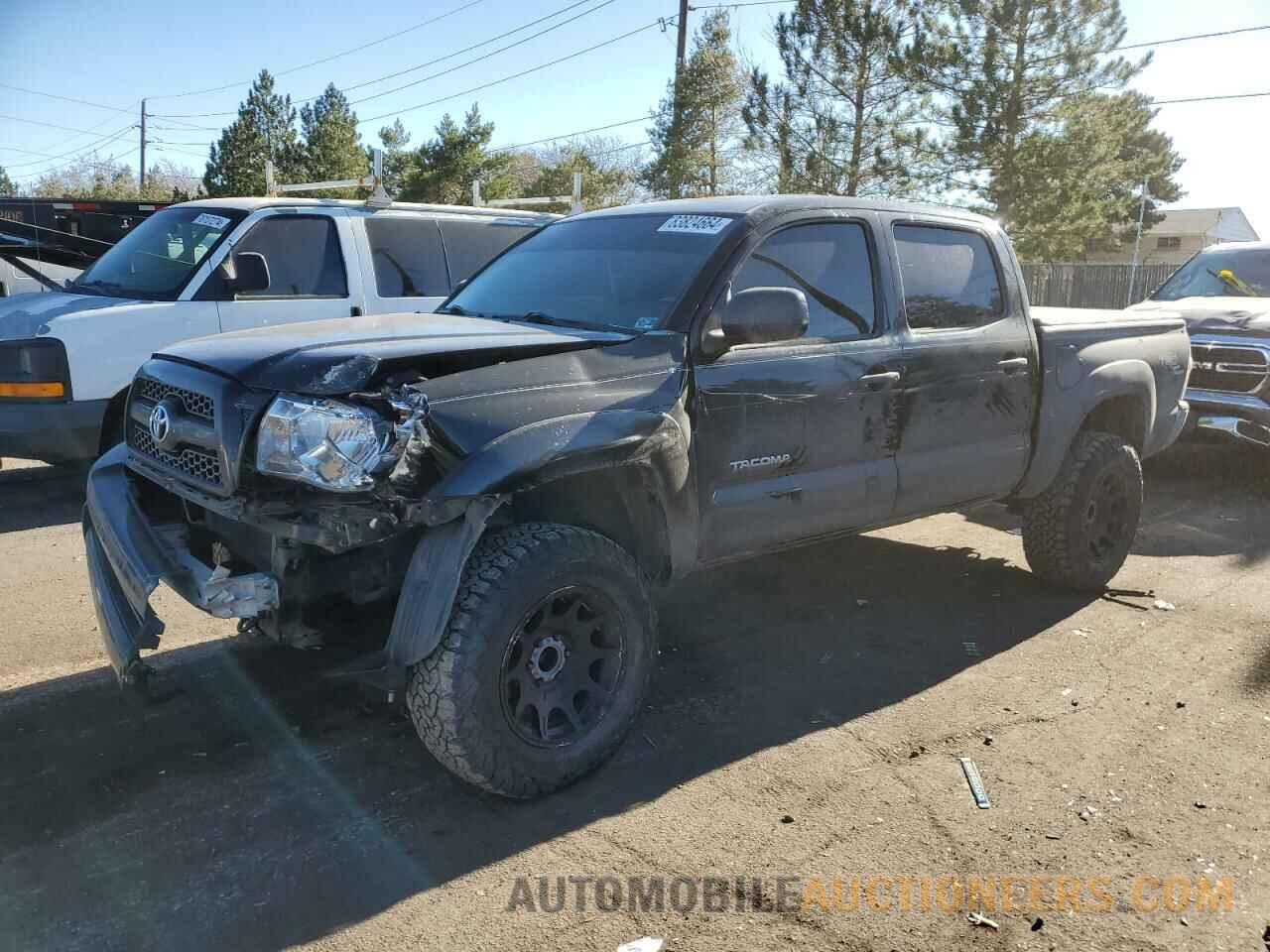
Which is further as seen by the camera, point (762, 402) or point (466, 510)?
point (762, 402)

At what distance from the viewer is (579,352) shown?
350cm

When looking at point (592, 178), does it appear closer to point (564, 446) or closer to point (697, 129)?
point (697, 129)

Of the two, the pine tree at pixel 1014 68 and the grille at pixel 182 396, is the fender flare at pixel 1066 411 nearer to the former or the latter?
the grille at pixel 182 396

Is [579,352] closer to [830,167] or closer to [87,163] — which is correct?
[830,167]

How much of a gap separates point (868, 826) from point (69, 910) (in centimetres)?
231

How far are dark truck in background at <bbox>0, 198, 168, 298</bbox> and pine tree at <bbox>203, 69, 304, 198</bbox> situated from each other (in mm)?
25255

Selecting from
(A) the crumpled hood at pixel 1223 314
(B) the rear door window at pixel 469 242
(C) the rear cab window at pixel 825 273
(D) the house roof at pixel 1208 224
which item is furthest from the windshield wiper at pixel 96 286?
(D) the house roof at pixel 1208 224

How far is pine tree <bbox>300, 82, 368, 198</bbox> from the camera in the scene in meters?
36.9

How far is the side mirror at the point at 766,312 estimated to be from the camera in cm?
368

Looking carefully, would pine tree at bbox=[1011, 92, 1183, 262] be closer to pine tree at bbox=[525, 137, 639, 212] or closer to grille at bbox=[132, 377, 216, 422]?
pine tree at bbox=[525, 137, 639, 212]

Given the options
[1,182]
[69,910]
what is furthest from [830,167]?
[1,182]

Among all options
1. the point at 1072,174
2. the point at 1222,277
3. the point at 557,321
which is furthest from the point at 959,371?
the point at 1072,174

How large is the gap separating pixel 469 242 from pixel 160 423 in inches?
201

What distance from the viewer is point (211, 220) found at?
720cm
